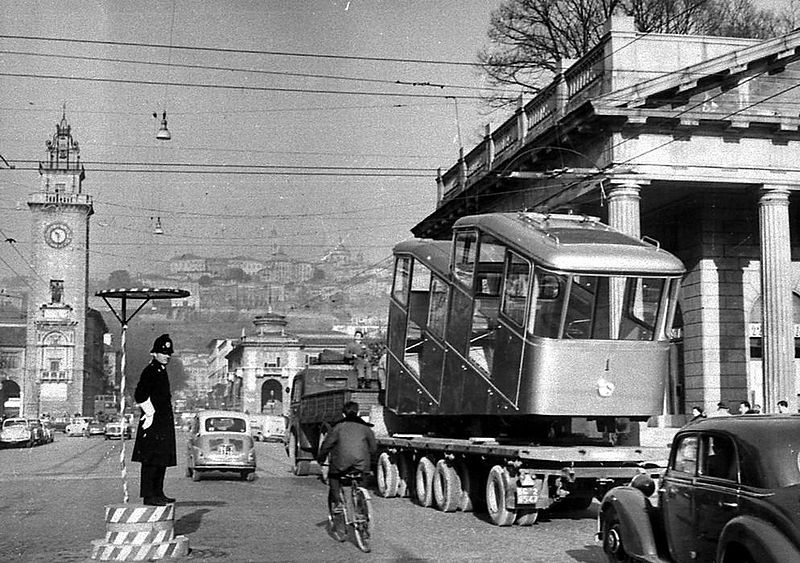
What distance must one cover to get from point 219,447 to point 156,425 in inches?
531

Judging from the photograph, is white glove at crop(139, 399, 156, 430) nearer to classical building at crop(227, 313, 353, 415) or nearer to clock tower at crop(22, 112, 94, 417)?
classical building at crop(227, 313, 353, 415)

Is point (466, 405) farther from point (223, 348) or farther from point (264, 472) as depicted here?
point (223, 348)

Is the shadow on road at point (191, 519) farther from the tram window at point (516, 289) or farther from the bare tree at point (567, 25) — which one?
the bare tree at point (567, 25)

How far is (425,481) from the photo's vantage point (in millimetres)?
18875

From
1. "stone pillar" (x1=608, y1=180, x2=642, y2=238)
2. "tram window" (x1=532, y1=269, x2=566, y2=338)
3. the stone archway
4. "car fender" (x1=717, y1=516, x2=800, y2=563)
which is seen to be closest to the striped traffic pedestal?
"tram window" (x1=532, y1=269, x2=566, y2=338)

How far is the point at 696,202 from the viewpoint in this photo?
30.2 m

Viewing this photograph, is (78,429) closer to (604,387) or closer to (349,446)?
(604,387)

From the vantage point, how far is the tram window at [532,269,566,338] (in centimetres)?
1608

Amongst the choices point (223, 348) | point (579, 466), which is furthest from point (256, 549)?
point (223, 348)

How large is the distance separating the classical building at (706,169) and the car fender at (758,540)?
16501 millimetres

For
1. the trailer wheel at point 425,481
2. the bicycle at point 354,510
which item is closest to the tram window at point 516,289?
the trailer wheel at point 425,481

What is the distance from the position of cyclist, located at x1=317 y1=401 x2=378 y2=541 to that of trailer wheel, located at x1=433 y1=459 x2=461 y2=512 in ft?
13.5

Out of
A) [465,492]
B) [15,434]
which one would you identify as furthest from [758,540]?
[15,434]

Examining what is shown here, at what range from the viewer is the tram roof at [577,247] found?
52.6 ft
